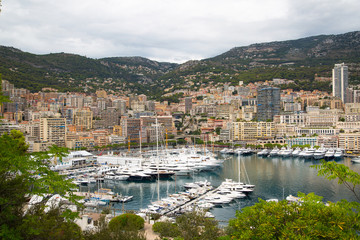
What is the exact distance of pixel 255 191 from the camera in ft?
81.0

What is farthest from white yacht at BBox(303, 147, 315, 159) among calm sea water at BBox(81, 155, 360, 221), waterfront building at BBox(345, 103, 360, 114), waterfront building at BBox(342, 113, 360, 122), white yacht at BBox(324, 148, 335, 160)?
waterfront building at BBox(345, 103, 360, 114)

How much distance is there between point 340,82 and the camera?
92.1 meters

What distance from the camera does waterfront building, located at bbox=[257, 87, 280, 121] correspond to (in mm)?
76625

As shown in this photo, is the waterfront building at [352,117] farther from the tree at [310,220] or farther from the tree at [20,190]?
the tree at [20,190]

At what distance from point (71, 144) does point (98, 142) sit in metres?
5.30

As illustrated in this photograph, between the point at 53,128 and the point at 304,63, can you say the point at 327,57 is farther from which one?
the point at 53,128

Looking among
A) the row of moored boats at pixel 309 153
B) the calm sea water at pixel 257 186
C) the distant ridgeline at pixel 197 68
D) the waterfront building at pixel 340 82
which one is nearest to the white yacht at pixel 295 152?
the row of moored boats at pixel 309 153

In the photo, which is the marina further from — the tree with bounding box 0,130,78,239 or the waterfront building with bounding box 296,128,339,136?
the waterfront building with bounding box 296,128,339,136

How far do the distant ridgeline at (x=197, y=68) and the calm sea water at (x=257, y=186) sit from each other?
224 ft

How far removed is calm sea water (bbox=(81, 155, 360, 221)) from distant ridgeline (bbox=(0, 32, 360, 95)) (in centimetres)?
6820

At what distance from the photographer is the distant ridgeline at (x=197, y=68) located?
9969cm

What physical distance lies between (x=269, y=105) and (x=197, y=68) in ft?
208

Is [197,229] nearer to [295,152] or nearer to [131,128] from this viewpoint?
[295,152]

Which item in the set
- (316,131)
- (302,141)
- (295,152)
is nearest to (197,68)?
(316,131)
